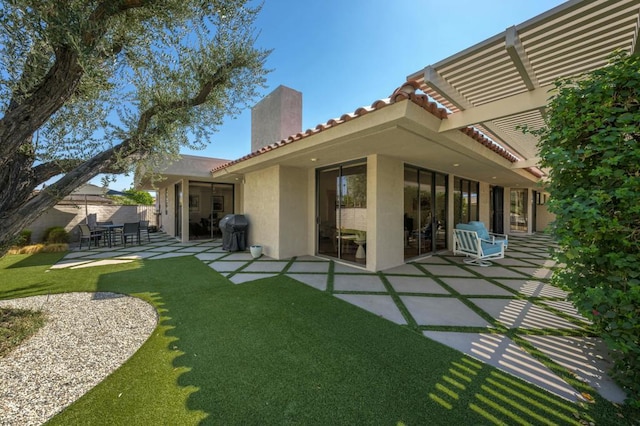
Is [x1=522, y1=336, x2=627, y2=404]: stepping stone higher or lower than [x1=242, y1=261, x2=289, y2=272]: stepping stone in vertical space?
lower

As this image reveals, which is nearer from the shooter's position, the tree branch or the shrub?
the tree branch

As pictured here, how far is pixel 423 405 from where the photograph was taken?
1775 mm

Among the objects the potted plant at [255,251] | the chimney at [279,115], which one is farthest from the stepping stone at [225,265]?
the chimney at [279,115]

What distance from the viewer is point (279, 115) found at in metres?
9.08

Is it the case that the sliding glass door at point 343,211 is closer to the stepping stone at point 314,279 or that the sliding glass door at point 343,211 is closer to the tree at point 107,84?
the stepping stone at point 314,279

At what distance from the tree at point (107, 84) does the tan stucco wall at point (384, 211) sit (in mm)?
3051

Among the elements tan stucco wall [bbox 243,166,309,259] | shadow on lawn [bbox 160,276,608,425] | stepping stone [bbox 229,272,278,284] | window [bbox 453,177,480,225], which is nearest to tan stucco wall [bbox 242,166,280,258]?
tan stucco wall [bbox 243,166,309,259]

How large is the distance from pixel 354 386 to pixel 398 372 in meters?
0.44

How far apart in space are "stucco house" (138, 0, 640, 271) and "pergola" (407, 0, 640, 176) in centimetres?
1

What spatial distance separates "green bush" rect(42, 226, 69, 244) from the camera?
28.6ft

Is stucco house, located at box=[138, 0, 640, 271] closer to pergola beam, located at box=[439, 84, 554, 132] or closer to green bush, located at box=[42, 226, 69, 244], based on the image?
pergola beam, located at box=[439, 84, 554, 132]

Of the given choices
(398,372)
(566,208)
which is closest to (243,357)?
(398,372)

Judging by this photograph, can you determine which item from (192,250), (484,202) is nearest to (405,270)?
(192,250)

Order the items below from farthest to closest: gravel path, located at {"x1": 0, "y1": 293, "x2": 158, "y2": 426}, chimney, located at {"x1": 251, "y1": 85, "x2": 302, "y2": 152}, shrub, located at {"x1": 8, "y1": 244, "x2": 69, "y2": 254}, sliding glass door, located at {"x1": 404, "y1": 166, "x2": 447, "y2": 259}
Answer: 1. chimney, located at {"x1": 251, "y1": 85, "x2": 302, "y2": 152}
2. shrub, located at {"x1": 8, "y1": 244, "x2": 69, "y2": 254}
3. sliding glass door, located at {"x1": 404, "y1": 166, "x2": 447, "y2": 259}
4. gravel path, located at {"x1": 0, "y1": 293, "x2": 158, "y2": 426}
